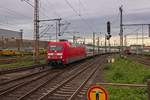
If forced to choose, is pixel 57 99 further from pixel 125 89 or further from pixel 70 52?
pixel 70 52

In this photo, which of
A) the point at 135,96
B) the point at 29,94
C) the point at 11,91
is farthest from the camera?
the point at 11,91

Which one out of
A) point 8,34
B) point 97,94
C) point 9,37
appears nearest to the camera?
point 97,94

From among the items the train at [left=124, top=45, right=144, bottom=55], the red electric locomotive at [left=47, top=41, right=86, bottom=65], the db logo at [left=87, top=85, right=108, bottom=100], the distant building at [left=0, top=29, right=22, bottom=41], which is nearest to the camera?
the db logo at [left=87, top=85, right=108, bottom=100]

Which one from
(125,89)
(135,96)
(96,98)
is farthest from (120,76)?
(96,98)

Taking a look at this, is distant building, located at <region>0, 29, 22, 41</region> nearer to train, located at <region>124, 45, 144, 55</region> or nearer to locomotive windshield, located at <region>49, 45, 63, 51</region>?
train, located at <region>124, 45, 144, 55</region>

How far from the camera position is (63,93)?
51.1ft

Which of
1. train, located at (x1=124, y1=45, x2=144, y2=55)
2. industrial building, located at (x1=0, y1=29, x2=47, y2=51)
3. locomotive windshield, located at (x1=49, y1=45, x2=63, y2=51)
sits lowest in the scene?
train, located at (x1=124, y1=45, x2=144, y2=55)

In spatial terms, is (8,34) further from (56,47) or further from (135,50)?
(56,47)

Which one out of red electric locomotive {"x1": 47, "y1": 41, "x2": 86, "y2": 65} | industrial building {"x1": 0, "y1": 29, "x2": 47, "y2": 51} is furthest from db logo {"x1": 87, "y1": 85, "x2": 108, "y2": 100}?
industrial building {"x1": 0, "y1": 29, "x2": 47, "y2": 51}

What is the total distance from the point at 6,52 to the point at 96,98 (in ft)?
224

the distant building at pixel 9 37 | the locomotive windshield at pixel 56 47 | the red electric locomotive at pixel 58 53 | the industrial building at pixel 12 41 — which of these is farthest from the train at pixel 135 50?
the locomotive windshield at pixel 56 47

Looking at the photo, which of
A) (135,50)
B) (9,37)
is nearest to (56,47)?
(9,37)

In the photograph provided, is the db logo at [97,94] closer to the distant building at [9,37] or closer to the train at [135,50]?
the distant building at [9,37]

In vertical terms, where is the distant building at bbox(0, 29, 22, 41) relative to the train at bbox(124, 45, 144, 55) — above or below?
above
